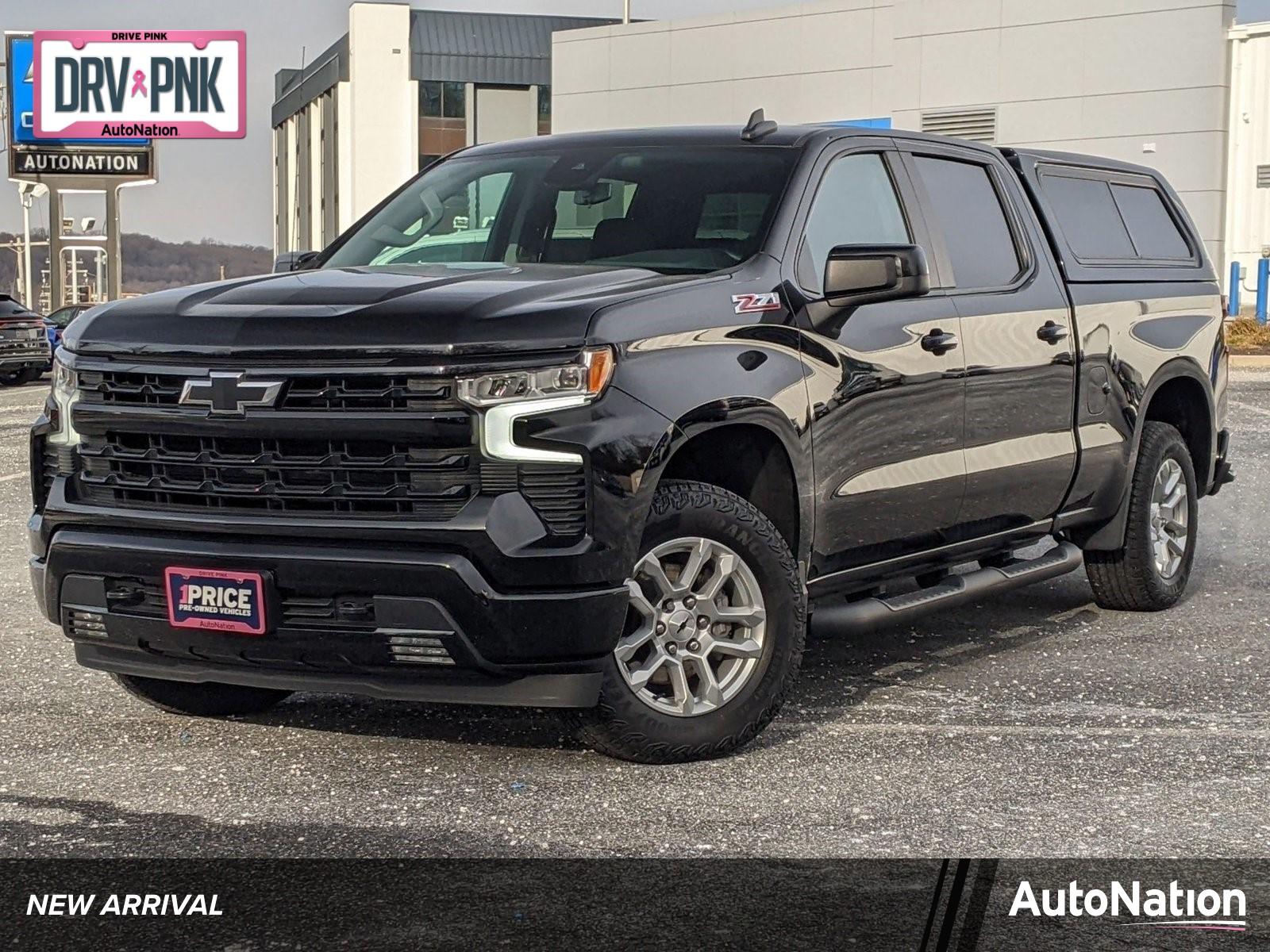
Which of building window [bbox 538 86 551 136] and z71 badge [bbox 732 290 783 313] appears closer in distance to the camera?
z71 badge [bbox 732 290 783 313]

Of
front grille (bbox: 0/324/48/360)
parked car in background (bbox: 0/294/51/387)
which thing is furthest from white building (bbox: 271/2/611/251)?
front grille (bbox: 0/324/48/360)

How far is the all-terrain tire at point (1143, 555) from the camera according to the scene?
27.0ft

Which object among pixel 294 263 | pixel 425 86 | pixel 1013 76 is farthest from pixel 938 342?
pixel 425 86

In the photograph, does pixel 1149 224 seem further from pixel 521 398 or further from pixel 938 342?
pixel 521 398

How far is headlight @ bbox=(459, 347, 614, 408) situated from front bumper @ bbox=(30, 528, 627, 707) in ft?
1.43

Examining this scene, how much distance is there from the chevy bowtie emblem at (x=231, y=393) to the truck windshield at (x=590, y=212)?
135 cm

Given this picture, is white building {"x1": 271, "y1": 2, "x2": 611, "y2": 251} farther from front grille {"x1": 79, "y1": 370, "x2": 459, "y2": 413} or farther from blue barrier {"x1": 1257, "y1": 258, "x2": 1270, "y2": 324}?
front grille {"x1": 79, "y1": 370, "x2": 459, "y2": 413}

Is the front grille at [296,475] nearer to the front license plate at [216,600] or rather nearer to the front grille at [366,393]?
the front grille at [366,393]

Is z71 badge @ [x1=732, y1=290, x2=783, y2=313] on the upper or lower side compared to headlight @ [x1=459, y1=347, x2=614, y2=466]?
upper

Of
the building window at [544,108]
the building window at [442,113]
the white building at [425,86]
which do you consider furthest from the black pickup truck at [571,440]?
the building window at [544,108]

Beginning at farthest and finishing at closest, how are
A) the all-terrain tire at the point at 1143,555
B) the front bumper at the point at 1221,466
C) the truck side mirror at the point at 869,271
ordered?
the front bumper at the point at 1221,466 < the all-terrain tire at the point at 1143,555 < the truck side mirror at the point at 869,271

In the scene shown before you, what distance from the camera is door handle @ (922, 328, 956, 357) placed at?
6578 millimetres

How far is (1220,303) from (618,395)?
4648 mm

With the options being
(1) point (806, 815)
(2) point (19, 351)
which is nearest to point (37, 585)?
(1) point (806, 815)
